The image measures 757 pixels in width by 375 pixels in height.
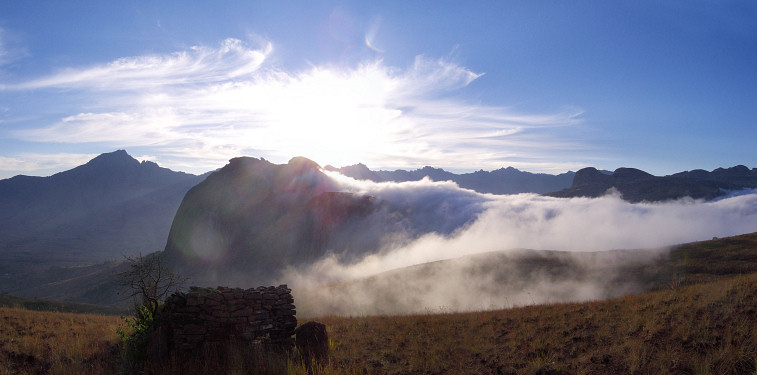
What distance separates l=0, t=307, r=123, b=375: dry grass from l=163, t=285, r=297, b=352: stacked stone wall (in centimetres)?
211

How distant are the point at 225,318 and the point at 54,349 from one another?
5.63 meters

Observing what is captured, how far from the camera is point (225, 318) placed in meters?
12.0

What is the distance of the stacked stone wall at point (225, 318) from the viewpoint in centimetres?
1156

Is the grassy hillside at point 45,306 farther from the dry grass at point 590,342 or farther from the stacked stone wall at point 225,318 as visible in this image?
the dry grass at point 590,342

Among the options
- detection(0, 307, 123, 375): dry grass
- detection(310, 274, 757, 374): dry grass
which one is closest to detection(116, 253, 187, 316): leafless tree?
detection(0, 307, 123, 375): dry grass

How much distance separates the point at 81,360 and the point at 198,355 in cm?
357

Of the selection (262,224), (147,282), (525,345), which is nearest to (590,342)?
(525,345)

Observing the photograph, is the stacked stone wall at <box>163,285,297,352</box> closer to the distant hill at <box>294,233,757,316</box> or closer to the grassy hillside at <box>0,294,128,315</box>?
the distant hill at <box>294,233,757,316</box>

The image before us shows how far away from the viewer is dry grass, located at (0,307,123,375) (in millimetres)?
10141

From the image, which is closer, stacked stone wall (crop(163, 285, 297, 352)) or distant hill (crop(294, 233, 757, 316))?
stacked stone wall (crop(163, 285, 297, 352))

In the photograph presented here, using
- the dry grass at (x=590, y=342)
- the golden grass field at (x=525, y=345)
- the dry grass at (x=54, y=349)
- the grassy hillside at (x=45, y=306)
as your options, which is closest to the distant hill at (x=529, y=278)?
the dry grass at (x=590, y=342)

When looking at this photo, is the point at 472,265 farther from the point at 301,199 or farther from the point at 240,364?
the point at 301,199

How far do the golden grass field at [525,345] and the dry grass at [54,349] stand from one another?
31 millimetres

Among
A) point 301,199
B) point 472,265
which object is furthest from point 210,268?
point 472,265
